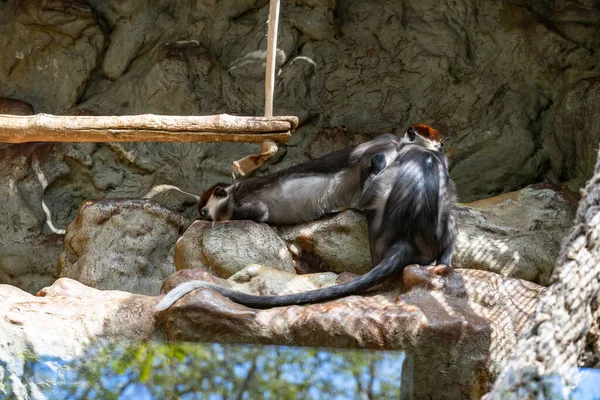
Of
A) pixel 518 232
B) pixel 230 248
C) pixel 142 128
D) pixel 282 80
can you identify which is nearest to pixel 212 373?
pixel 230 248

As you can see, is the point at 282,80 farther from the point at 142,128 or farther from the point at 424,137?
the point at 142,128

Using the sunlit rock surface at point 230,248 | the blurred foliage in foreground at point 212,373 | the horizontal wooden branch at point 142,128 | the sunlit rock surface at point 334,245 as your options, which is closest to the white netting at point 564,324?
the blurred foliage in foreground at point 212,373

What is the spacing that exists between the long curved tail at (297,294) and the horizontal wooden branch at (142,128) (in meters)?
1.12

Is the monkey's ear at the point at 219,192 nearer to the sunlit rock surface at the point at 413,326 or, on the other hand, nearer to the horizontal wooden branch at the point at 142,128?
the horizontal wooden branch at the point at 142,128

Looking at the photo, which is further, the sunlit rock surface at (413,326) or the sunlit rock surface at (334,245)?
the sunlit rock surface at (334,245)

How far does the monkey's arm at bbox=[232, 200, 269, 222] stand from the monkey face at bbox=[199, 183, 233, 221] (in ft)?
0.19

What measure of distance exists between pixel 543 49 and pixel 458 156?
106 cm

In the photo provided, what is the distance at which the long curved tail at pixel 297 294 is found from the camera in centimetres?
416

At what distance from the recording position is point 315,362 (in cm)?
392

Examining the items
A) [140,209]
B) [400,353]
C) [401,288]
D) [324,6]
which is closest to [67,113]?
[140,209]

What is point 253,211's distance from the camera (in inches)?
237

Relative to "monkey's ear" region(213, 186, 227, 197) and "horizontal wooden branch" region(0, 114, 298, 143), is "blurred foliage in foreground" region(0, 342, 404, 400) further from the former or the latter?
"monkey's ear" region(213, 186, 227, 197)

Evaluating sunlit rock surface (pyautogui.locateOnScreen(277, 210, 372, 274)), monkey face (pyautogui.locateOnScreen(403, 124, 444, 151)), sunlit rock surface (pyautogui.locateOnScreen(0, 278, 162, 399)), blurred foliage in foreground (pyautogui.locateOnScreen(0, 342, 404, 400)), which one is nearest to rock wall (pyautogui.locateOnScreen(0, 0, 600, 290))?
monkey face (pyautogui.locateOnScreen(403, 124, 444, 151))

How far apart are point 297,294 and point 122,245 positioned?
2276 millimetres
